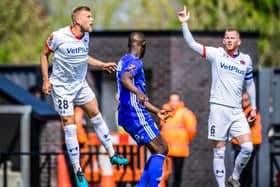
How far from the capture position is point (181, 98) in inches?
1098

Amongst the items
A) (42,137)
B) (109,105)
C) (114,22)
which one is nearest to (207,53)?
(42,137)

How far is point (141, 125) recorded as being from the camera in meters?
16.5

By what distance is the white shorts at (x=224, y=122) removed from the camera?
1753 centimetres

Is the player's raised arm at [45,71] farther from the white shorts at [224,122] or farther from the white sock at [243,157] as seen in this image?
the white sock at [243,157]

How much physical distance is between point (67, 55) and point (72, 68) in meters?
0.19

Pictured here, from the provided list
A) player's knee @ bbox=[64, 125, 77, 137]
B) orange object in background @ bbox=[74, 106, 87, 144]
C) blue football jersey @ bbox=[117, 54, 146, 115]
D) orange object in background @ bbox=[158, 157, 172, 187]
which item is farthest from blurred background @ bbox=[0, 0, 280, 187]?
player's knee @ bbox=[64, 125, 77, 137]

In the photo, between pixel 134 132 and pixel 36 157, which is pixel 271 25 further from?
pixel 134 132

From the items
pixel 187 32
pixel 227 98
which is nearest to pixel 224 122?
pixel 227 98

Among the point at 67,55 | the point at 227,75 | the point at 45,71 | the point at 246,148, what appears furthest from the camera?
the point at 246,148

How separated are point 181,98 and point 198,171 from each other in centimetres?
168

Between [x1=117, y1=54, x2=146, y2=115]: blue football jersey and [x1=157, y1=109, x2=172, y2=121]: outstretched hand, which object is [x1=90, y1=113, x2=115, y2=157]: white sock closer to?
[x1=117, y1=54, x2=146, y2=115]: blue football jersey

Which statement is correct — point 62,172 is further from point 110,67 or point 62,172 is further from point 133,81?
point 133,81

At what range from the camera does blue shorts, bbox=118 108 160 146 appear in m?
16.5

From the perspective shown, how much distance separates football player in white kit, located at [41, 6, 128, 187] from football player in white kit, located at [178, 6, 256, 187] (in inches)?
57.0
